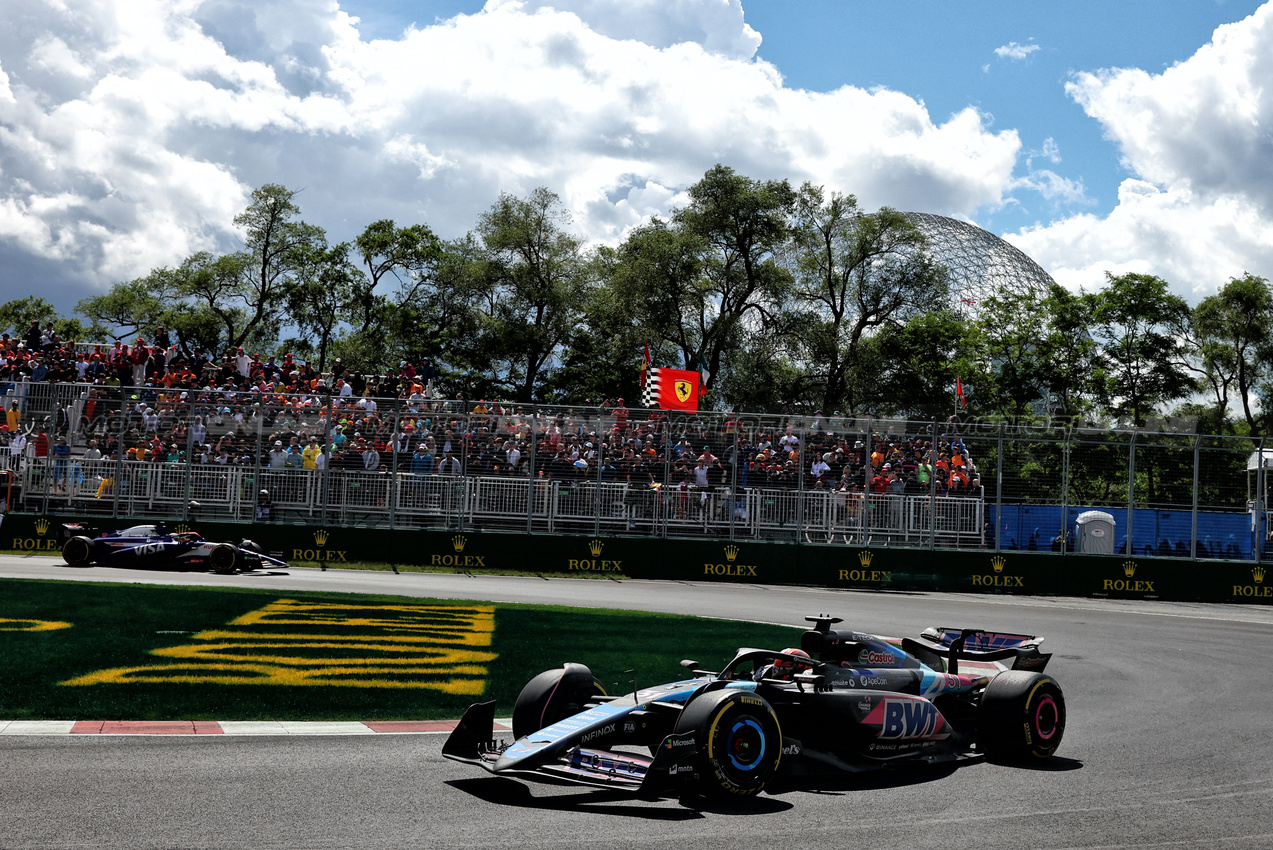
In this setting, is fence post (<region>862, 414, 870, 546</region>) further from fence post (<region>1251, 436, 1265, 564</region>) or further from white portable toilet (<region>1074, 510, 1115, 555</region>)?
fence post (<region>1251, 436, 1265, 564</region>)

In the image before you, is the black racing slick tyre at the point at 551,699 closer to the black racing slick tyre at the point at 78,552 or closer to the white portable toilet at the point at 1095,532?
the black racing slick tyre at the point at 78,552

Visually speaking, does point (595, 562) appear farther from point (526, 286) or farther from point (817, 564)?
point (526, 286)

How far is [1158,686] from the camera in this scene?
1238 centimetres

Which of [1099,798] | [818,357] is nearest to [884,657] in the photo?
[1099,798]

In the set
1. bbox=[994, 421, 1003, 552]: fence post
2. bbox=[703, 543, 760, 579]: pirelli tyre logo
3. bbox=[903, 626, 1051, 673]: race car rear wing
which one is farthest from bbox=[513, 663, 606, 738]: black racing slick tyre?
bbox=[994, 421, 1003, 552]: fence post

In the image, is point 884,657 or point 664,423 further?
point 664,423

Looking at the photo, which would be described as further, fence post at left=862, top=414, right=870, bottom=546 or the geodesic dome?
the geodesic dome

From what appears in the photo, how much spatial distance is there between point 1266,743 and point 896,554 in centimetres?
1699

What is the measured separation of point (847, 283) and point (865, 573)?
109 feet

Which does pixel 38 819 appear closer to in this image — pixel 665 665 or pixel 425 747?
pixel 425 747

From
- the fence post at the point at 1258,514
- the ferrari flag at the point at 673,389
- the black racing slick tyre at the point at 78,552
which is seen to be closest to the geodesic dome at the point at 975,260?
the ferrari flag at the point at 673,389

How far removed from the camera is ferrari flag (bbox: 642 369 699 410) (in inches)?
1411

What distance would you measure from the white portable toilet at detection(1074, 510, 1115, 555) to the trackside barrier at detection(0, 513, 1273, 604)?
0.92ft

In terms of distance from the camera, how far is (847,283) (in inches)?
2256
